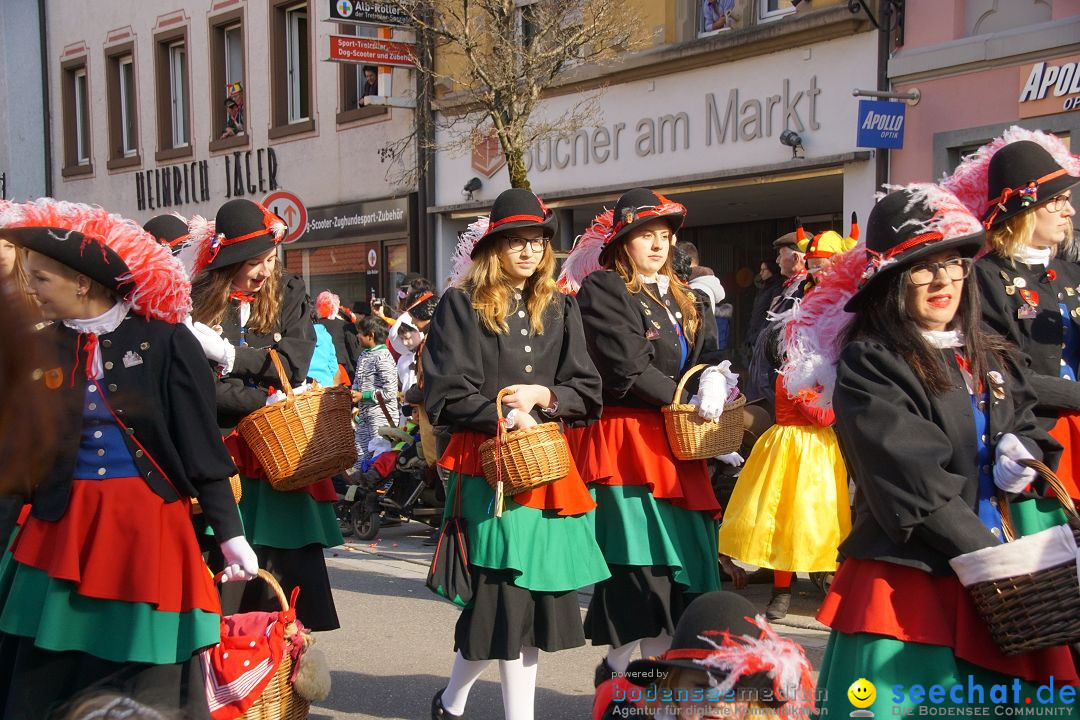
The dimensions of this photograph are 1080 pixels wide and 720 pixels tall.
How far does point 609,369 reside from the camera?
17.2 ft

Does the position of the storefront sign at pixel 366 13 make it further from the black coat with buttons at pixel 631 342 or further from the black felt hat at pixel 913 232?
the black felt hat at pixel 913 232

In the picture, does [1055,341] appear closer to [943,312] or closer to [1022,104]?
[943,312]

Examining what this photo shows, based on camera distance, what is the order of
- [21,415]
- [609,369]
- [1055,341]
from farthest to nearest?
[609,369] < [1055,341] < [21,415]

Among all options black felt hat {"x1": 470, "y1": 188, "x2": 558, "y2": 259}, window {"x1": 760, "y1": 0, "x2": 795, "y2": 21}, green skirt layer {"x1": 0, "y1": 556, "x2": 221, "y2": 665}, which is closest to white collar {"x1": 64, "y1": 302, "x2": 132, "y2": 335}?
green skirt layer {"x1": 0, "y1": 556, "x2": 221, "y2": 665}

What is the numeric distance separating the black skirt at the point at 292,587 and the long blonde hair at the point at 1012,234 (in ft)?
9.96

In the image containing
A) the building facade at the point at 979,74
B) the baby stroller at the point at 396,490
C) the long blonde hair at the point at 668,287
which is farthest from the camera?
the building facade at the point at 979,74

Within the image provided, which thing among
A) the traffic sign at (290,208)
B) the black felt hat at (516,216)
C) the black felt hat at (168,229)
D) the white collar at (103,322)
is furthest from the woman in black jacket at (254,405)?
the traffic sign at (290,208)

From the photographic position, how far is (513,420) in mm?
4680

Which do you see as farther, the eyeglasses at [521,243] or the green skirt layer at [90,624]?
the eyeglasses at [521,243]

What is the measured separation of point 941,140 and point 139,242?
9.54 m

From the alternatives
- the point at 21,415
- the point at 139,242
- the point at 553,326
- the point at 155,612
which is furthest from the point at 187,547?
the point at 21,415

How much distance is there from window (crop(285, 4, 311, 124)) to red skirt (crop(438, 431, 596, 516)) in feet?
55.8

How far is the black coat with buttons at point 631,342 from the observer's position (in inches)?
205

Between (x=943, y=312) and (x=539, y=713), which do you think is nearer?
(x=943, y=312)
